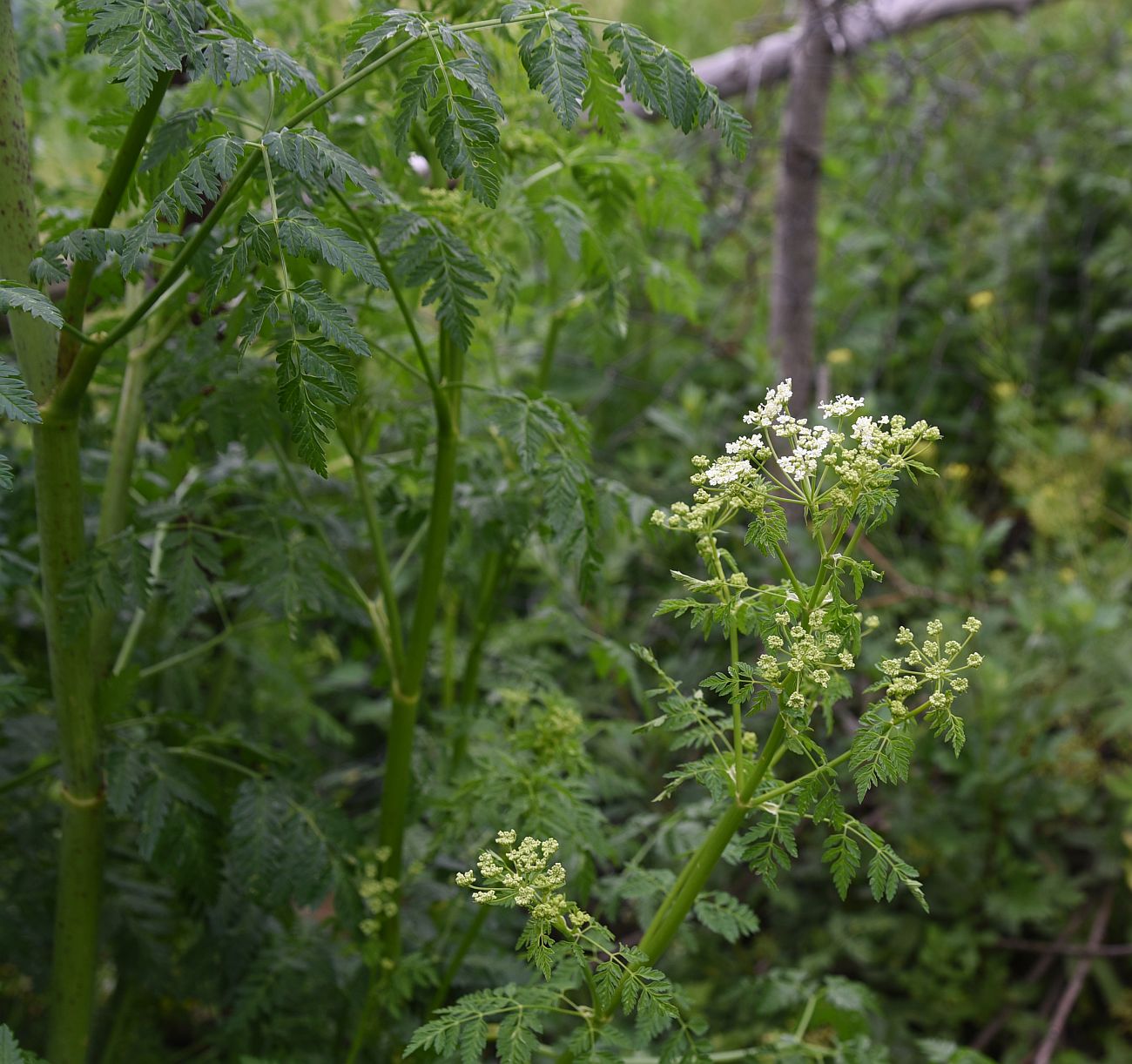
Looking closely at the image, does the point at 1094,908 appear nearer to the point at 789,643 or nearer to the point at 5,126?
the point at 789,643

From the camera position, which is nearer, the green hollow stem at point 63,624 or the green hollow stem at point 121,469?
the green hollow stem at point 63,624

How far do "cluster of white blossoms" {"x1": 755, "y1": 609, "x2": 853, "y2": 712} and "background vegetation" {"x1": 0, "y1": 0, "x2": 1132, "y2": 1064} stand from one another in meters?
0.36

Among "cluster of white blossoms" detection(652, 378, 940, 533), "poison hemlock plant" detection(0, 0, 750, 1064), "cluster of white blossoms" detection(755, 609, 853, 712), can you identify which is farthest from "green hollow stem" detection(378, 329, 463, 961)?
"cluster of white blossoms" detection(755, 609, 853, 712)

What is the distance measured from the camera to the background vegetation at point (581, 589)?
1391mm

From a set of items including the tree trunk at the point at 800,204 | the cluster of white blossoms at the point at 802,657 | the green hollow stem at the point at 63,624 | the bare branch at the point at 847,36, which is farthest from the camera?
the bare branch at the point at 847,36

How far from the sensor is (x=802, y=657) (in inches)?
35.1

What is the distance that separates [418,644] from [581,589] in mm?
302

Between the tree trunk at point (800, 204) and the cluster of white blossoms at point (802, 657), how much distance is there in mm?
1748

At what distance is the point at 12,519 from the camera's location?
183 centimetres

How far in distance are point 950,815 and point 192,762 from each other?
65.8 inches

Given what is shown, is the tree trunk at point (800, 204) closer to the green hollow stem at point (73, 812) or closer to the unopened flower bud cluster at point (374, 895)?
the unopened flower bud cluster at point (374, 895)

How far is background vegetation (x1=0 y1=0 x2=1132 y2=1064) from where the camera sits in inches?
54.7

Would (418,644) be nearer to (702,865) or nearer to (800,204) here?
(702,865)

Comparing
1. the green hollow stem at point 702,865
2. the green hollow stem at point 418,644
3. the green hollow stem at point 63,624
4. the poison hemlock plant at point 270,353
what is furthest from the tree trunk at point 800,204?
the green hollow stem at point 63,624
